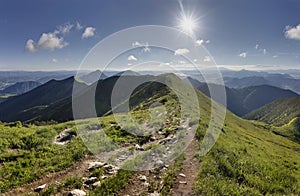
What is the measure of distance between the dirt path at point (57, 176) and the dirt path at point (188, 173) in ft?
18.8

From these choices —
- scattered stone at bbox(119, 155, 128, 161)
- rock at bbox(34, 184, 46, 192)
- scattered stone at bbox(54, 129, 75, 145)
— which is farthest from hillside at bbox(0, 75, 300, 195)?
scattered stone at bbox(119, 155, 128, 161)

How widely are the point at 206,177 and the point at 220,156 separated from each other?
4.01m

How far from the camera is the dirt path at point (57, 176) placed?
442 inches

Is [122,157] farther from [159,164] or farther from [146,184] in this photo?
[146,184]

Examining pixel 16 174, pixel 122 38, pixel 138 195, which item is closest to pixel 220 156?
pixel 138 195

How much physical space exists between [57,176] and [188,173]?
7.96 metres

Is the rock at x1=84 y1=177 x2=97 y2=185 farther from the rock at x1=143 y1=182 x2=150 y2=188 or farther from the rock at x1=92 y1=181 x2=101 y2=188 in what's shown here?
the rock at x1=143 y1=182 x2=150 y2=188

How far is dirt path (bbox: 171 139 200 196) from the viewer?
11.7 meters

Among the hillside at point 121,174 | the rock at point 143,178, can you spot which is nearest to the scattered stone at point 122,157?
the hillside at point 121,174

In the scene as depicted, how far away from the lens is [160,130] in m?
24.7

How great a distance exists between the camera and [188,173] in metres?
14.0

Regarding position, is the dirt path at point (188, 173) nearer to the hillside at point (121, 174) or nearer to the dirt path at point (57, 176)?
the hillside at point (121, 174)

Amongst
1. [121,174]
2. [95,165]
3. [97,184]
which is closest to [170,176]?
[121,174]

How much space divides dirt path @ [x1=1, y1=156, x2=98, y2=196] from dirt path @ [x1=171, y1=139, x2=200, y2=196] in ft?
18.8
